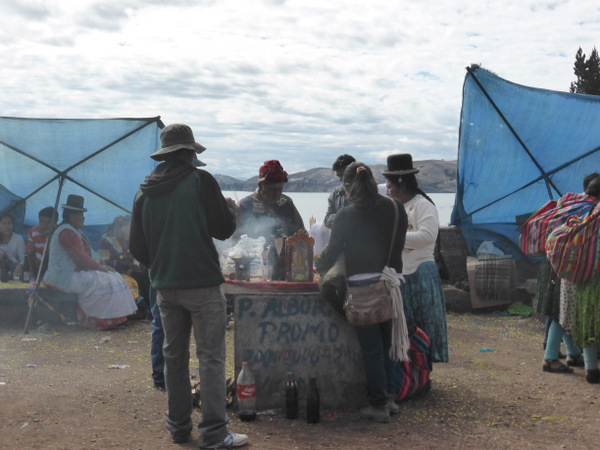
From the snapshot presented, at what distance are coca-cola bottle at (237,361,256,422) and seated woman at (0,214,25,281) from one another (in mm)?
6033

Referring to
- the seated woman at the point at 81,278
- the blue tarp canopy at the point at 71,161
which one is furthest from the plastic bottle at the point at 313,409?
the blue tarp canopy at the point at 71,161

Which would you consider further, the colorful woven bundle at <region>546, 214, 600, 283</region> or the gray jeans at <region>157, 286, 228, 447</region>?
the colorful woven bundle at <region>546, 214, 600, 283</region>

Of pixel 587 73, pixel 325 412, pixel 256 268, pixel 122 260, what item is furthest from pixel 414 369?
pixel 587 73

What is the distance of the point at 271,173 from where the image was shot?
5.75 m

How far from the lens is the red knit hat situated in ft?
18.9

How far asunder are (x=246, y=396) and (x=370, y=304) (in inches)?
45.2

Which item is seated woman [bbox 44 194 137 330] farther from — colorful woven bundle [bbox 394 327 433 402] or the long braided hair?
the long braided hair

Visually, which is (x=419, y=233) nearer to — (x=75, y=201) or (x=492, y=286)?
(x=492, y=286)

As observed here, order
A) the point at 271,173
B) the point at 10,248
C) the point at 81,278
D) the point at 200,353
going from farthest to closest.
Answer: the point at 10,248, the point at 81,278, the point at 271,173, the point at 200,353

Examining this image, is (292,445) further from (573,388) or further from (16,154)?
(16,154)

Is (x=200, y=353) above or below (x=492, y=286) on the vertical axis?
above

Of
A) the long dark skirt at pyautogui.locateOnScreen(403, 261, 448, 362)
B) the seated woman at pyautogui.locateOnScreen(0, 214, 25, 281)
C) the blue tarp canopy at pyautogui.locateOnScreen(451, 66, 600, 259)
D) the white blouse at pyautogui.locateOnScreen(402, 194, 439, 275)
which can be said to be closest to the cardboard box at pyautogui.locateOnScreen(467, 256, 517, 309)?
the blue tarp canopy at pyautogui.locateOnScreen(451, 66, 600, 259)

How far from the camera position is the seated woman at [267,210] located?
18.9ft

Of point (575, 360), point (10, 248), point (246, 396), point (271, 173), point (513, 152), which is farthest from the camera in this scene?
point (513, 152)
